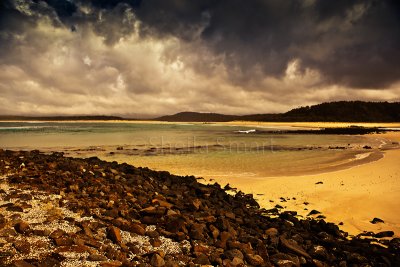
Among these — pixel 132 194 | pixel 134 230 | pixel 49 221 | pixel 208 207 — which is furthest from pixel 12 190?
pixel 208 207

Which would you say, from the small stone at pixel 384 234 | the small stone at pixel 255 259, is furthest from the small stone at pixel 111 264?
the small stone at pixel 384 234

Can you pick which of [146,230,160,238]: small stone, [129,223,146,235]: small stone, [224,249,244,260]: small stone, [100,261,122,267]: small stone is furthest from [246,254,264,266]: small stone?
[100,261,122,267]: small stone

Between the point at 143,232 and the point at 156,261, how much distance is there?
3.82ft

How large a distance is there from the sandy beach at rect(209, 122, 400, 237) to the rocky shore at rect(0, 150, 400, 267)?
1.20m

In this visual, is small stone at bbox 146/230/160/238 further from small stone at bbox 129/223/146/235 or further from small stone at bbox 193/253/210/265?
small stone at bbox 193/253/210/265

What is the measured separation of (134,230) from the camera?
6.37 metres

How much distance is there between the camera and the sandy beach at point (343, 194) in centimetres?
912

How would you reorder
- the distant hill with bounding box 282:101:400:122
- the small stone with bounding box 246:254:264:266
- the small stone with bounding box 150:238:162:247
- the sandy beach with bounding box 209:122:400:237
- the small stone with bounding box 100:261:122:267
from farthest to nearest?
the distant hill with bounding box 282:101:400:122 → the sandy beach with bounding box 209:122:400:237 → the small stone with bounding box 150:238:162:247 → the small stone with bounding box 246:254:264:266 → the small stone with bounding box 100:261:122:267

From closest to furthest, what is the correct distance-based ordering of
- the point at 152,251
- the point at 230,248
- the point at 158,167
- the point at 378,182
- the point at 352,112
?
the point at 152,251 < the point at 230,248 < the point at 378,182 < the point at 158,167 < the point at 352,112

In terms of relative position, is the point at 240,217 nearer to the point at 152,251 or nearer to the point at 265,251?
the point at 265,251

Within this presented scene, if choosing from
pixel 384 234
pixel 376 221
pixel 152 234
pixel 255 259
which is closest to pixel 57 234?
pixel 152 234

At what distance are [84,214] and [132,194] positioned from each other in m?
2.04

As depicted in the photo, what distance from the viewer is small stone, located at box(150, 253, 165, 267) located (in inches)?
207

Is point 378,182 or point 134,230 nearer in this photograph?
point 134,230
